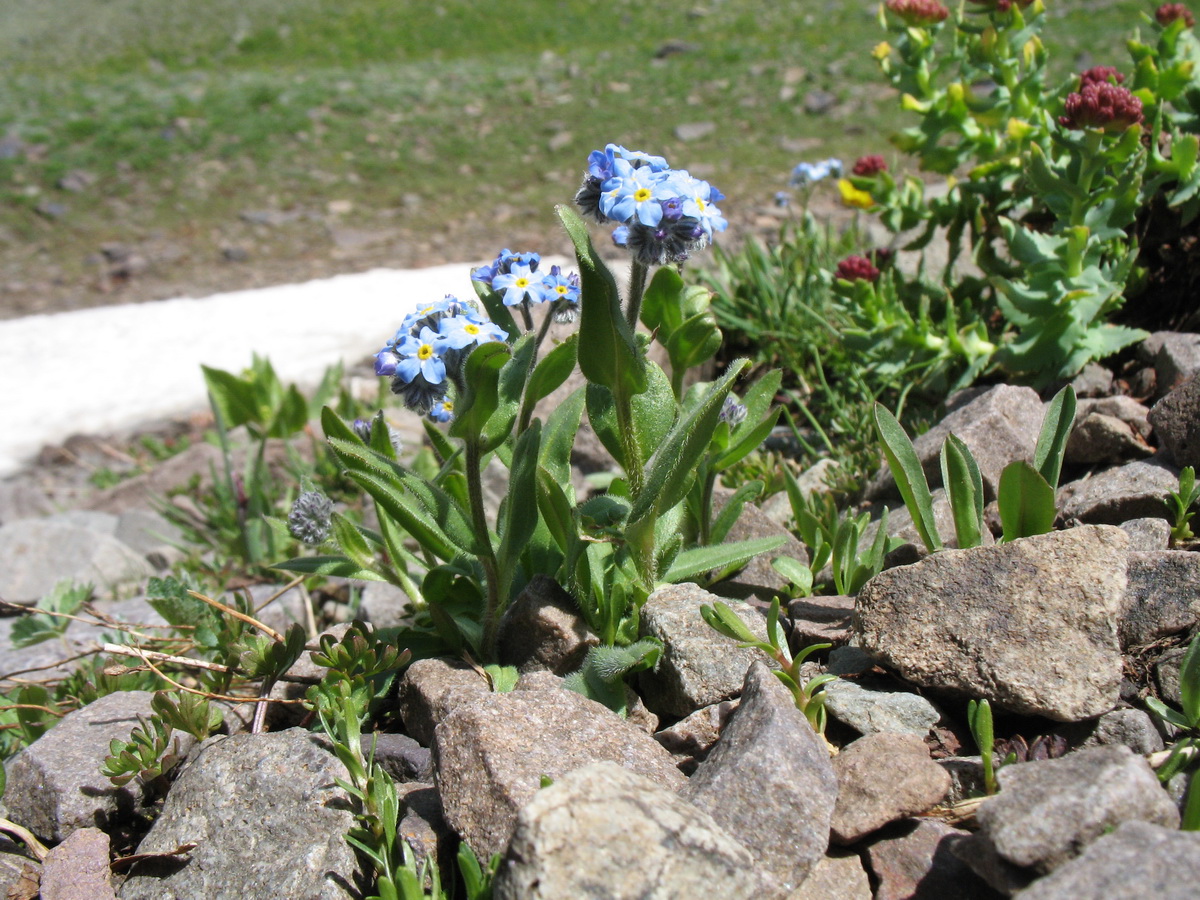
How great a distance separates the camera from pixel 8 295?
7.54 m

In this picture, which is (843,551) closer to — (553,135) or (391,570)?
(391,570)

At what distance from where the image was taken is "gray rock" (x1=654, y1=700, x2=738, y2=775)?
2.33 meters

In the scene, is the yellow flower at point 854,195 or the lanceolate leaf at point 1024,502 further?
the yellow flower at point 854,195

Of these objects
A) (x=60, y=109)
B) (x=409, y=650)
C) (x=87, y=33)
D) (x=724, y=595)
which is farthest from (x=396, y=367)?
(x=87, y=33)

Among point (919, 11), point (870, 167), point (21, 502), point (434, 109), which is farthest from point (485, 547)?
point (434, 109)

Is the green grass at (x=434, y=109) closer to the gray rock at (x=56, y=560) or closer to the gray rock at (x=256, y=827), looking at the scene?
the gray rock at (x=56, y=560)

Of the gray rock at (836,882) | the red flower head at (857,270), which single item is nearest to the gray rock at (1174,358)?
the red flower head at (857,270)

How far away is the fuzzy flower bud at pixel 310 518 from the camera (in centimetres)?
289

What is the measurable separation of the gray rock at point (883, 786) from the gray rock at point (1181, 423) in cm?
140

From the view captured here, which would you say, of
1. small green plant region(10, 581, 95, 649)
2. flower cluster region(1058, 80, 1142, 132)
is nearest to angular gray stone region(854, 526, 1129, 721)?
flower cluster region(1058, 80, 1142, 132)

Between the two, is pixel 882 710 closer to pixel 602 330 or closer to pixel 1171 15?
pixel 602 330

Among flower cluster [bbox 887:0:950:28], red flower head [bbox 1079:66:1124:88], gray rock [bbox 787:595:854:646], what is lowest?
gray rock [bbox 787:595:854:646]

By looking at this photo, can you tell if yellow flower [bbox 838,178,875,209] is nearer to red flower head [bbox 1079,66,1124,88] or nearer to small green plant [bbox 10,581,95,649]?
red flower head [bbox 1079,66,1124,88]

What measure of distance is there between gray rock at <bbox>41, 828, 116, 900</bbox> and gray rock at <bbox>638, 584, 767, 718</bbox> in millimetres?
1366
